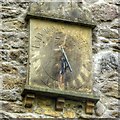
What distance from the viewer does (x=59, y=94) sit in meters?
4.18

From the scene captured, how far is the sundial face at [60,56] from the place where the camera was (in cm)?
425

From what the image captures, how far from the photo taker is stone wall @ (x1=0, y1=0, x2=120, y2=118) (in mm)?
4191

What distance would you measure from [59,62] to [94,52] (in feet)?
1.06

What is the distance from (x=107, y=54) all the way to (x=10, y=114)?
3.02 feet

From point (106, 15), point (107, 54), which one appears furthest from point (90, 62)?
point (106, 15)

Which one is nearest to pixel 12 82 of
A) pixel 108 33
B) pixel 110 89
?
pixel 110 89

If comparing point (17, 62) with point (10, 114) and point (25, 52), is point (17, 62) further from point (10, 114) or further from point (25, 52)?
point (10, 114)

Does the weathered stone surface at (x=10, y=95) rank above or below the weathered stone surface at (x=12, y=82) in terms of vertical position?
below

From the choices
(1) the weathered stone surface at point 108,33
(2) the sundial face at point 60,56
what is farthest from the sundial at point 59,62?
(1) the weathered stone surface at point 108,33

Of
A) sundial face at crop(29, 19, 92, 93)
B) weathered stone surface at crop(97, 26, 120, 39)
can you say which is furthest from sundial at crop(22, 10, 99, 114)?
weathered stone surface at crop(97, 26, 120, 39)

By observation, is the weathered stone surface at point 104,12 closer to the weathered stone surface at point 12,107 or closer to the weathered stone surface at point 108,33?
the weathered stone surface at point 108,33

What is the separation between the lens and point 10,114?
4117 millimetres

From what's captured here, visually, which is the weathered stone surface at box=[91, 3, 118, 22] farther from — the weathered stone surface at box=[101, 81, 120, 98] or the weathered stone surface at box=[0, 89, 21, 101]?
the weathered stone surface at box=[0, 89, 21, 101]

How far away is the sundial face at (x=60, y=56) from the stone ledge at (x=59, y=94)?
Answer: 0.17 ft
